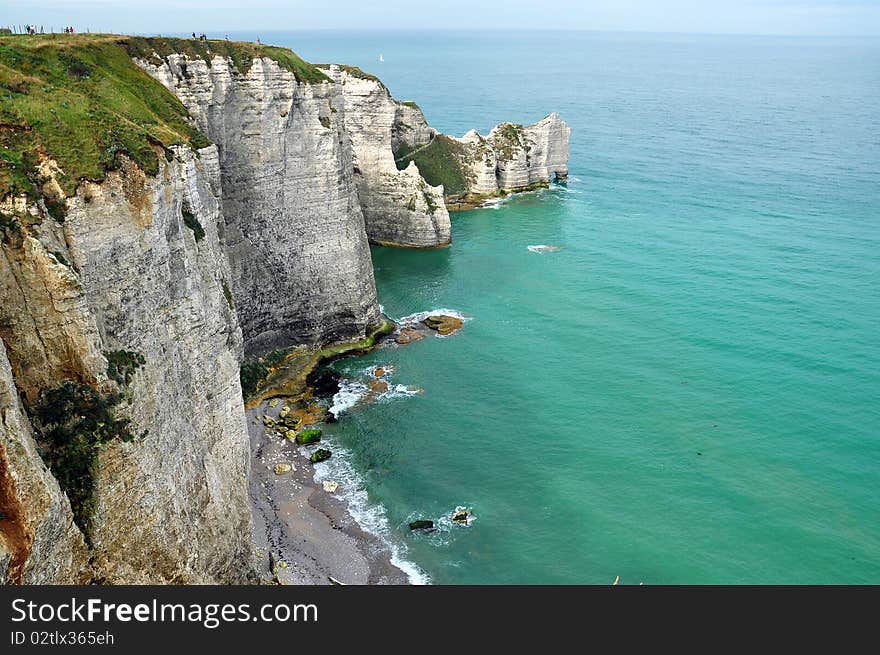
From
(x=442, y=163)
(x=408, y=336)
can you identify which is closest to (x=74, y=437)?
(x=408, y=336)

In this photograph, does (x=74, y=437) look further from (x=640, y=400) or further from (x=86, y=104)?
(x=640, y=400)

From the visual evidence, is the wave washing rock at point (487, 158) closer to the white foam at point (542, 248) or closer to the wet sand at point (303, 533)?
Answer: the white foam at point (542, 248)

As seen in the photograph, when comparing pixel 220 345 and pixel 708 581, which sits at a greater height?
pixel 220 345

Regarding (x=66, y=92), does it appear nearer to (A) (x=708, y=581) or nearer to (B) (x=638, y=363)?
(A) (x=708, y=581)

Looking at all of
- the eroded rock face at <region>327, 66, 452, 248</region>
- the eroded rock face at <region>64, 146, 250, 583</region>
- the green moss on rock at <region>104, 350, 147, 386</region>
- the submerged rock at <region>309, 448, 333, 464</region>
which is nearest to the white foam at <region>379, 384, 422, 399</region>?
the submerged rock at <region>309, 448, 333, 464</region>

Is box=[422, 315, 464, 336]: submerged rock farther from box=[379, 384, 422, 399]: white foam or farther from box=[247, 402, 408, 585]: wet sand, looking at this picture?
box=[247, 402, 408, 585]: wet sand
